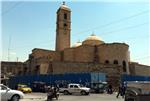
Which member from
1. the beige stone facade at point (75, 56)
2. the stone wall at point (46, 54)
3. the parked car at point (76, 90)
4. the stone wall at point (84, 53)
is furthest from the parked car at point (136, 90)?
the stone wall at point (84, 53)

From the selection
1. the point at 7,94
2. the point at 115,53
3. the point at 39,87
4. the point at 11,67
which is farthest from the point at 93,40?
the point at 7,94

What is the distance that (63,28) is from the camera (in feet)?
243

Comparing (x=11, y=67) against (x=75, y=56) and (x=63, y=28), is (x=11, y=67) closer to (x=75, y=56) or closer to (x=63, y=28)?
(x=63, y=28)

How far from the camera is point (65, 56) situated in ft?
236

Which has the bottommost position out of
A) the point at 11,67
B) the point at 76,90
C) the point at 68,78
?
the point at 76,90

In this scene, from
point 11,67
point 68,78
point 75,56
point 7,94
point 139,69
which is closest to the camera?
point 7,94

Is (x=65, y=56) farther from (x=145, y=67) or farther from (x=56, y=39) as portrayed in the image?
(x=145, y=67)

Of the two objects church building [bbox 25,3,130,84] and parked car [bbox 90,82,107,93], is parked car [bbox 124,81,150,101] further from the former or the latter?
church building [bbox 25,3,130,84]

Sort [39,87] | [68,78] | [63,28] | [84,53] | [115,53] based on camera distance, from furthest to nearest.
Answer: [63,28]
[84,53]
[115,53]
[68,78]
[39,87]

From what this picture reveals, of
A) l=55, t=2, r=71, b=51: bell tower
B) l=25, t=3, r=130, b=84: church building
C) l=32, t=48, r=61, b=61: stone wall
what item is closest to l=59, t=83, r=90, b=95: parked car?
l=25, t=3, r=130, b=84: church building

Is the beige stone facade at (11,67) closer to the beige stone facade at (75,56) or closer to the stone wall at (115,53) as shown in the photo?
the beige stone facade at (75,56)

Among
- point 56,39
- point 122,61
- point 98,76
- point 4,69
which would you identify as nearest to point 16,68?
point 4,69

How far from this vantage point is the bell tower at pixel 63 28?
73.9m

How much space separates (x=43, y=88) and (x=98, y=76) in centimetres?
865
